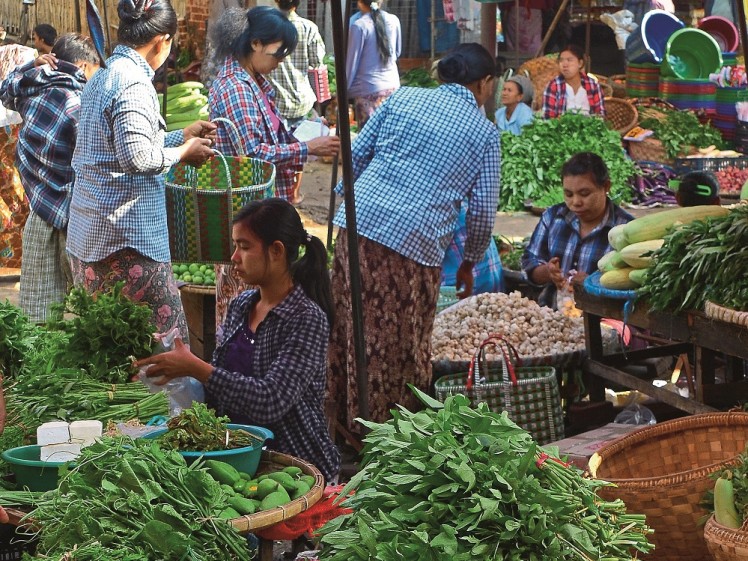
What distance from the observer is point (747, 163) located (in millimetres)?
11484

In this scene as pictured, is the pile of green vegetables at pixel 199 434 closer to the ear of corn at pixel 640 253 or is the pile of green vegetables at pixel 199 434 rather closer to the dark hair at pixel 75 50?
the ear of corn at pixel 640 253

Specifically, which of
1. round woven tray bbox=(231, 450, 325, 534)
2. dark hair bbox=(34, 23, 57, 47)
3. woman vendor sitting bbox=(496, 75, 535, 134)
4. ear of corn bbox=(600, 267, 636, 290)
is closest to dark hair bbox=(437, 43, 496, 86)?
ear of corn bbox=(600, 267, 636, 290)

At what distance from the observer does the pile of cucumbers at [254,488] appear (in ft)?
9.31

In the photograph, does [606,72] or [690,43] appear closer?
[690,43]

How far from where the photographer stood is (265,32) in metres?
5.65

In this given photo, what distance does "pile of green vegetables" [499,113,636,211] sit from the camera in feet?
35.9

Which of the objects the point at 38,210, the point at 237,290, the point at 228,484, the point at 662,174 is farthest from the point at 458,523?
the point at 662,174

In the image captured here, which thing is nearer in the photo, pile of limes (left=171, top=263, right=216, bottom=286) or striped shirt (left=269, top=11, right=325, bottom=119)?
pile of limes (left=171, top=263, right=216, bottom=286)

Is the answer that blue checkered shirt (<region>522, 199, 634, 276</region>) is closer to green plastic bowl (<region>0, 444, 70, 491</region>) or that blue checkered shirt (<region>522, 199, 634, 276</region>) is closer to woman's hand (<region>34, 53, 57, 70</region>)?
woman's hand (<region>34, 53, 57, 70</region>)

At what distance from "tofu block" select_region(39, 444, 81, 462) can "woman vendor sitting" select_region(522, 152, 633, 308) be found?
310 centimetres

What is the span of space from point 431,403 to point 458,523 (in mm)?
400

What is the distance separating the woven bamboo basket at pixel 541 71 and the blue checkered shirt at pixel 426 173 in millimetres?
8382

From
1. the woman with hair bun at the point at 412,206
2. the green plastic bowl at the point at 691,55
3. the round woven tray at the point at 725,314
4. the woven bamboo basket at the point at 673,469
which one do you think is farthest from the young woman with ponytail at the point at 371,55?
the woven bamboo basket at the point at 673,469

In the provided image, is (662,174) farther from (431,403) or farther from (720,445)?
(431,403)
